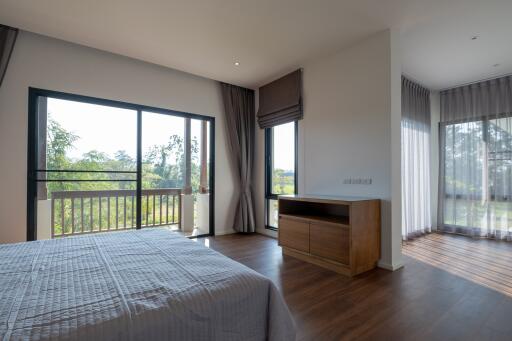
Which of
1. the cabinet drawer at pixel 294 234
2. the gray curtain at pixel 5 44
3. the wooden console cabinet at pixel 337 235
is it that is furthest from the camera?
the cabinet drawer at pixel 294 234

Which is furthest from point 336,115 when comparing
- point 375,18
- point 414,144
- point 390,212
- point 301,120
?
point 414,144

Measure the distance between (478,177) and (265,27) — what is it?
4.15m

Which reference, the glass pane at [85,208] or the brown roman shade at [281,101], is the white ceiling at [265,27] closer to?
the brown roman shade at [281,101]

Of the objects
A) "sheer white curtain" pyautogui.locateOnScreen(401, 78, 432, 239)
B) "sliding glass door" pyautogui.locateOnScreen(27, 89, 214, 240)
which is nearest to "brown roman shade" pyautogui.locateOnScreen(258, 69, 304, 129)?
"sliding glass door" pyautogui.locateOnScreen(27, 89, 214, 240)

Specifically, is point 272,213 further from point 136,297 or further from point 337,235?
point 136,297

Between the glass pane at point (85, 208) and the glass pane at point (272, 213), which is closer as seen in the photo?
the glass pane at point (85, 208)

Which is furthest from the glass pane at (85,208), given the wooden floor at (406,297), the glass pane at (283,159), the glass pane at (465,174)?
the glass pane at (465,174)

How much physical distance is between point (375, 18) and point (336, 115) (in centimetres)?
112

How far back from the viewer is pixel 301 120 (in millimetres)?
3830

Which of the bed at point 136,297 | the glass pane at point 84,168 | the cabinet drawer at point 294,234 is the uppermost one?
the glass pane at point 84,168

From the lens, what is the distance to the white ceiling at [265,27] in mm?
2410

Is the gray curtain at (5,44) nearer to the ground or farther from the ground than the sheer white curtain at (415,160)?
farther from the ground

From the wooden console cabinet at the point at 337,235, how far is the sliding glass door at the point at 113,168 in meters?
1.73

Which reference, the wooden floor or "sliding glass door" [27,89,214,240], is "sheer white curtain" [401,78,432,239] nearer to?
the wooden floor
